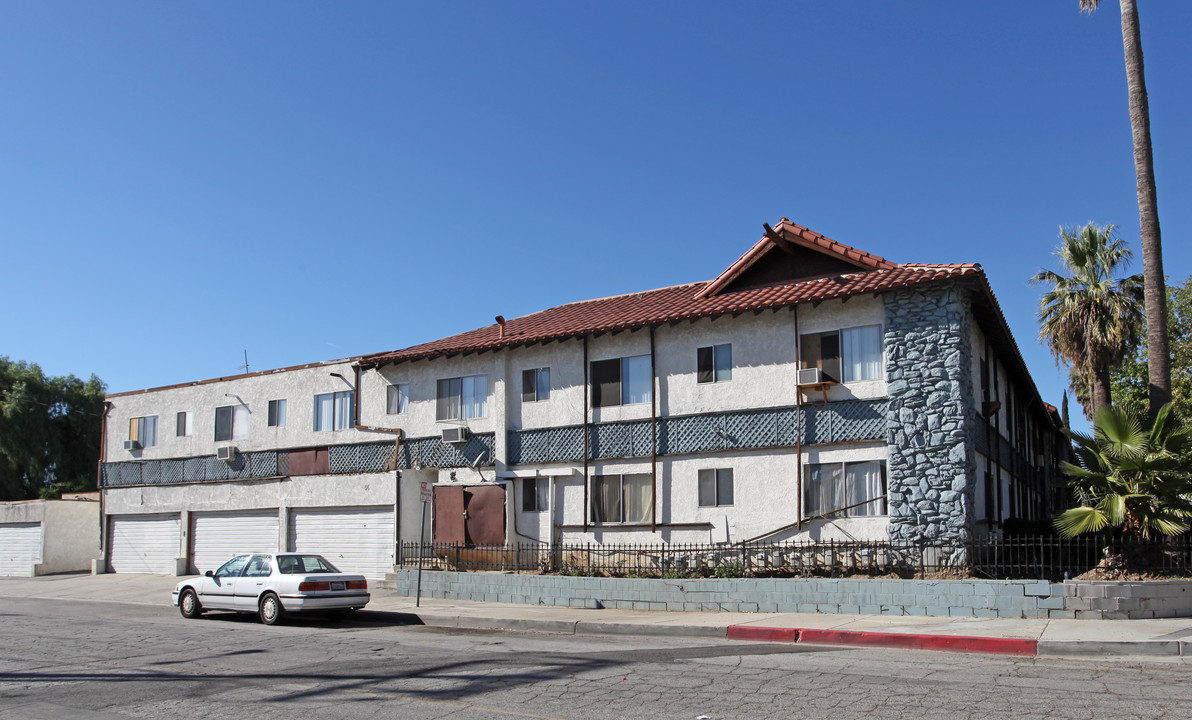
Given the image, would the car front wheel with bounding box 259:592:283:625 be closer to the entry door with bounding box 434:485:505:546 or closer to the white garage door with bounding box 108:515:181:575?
the entry door with bounding box 434:485:505:546

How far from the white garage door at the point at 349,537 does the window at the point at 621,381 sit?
7417 millimetres

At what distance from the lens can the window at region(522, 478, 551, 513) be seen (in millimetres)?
23922

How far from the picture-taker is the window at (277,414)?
98.2 ft

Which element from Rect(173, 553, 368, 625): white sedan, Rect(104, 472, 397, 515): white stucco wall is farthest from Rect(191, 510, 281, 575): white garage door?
Rect(173, 553, 368, 625): white sedan

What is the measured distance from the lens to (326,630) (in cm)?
1688

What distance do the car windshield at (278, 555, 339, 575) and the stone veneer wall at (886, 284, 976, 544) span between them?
37.2 feet

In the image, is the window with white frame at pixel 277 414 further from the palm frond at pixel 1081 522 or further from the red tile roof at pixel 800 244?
the palm frond at pixel 1081 522

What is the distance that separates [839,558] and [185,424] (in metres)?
23.9

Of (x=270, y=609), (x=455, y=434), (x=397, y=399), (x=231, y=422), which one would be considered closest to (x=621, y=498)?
(x=455, y=434)

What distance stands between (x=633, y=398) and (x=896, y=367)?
21.1 ft

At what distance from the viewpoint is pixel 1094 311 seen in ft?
96.6

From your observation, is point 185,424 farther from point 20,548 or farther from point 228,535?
point 20,548

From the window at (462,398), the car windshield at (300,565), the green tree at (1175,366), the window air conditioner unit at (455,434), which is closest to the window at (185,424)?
the window at (462,398)

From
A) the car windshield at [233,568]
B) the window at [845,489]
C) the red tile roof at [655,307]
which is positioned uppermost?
the red tile roof at [655,307]
